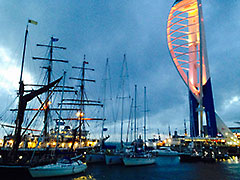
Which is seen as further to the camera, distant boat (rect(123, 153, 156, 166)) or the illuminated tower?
the illuminated tower

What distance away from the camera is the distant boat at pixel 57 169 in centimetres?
2135

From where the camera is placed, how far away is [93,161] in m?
39.1

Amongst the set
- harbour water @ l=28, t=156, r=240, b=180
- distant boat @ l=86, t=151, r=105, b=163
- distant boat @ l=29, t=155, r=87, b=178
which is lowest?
harbour water @ l=28, t=156, r=240, b=180

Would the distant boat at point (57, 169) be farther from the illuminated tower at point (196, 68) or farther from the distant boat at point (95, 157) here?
the illuminated tower at point (196, 68)

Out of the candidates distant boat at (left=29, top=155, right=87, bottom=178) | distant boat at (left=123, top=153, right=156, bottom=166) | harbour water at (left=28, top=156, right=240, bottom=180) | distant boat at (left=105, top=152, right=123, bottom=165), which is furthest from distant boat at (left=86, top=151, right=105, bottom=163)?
distant boat at (left=29, top=155, right=87, bottom=178)

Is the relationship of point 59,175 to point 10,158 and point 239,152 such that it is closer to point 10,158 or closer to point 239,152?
point 10,158

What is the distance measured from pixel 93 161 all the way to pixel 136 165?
28.4ft

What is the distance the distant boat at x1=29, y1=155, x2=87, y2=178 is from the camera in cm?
2135

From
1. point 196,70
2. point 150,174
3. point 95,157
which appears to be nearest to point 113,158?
point 95,157

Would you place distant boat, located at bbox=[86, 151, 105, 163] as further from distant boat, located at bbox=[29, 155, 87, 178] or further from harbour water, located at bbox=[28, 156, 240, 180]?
distant boat, located at bbox=[29, 155, 87, 178]

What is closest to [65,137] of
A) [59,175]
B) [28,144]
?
[28,144]

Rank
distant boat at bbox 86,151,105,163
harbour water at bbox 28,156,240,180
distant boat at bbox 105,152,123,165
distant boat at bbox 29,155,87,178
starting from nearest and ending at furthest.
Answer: distant boat at bbox 29,155,87,178 < harbour water at bbox 28,156,240,180 < distant boat at bbox 105,152,123,165 < distant boat at bbox 86,151,105,163

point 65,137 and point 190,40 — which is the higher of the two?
point 190,40

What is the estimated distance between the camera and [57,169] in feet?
74.1
